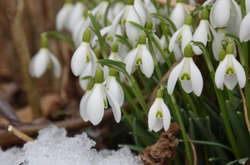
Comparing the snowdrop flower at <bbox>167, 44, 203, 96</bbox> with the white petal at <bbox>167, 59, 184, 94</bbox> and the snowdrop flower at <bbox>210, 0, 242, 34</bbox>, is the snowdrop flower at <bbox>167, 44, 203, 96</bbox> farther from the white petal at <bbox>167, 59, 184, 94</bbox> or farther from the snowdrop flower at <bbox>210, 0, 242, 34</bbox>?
the snowdrop flower at <bbox>210, 0, 242, 34</bbox>

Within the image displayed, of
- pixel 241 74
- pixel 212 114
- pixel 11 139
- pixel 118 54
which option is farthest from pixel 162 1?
pixel 11 139

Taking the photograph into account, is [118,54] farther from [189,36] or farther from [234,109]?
[234,109]

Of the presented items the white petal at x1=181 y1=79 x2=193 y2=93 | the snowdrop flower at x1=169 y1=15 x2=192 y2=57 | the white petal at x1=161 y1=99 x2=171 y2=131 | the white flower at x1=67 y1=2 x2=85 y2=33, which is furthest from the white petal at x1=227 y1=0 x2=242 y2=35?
the white flower at x1=67 y1=2 x2=85 y2=33

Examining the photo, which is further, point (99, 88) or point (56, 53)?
point (56, 53)

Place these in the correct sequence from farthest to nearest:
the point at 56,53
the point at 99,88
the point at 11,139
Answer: the point at 56,53, the point at 11,139, the point at 99,88

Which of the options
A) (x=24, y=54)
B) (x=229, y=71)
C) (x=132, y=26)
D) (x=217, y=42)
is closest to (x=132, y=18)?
(x=132, y=26)

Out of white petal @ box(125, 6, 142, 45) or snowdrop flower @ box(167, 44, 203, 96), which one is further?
white petal @ box(125, 6, 142, 45)

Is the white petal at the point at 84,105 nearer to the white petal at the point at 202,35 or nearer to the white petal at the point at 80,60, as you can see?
the white petal at the point at 80,60

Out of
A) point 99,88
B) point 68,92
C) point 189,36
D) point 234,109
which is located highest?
point 189,36
